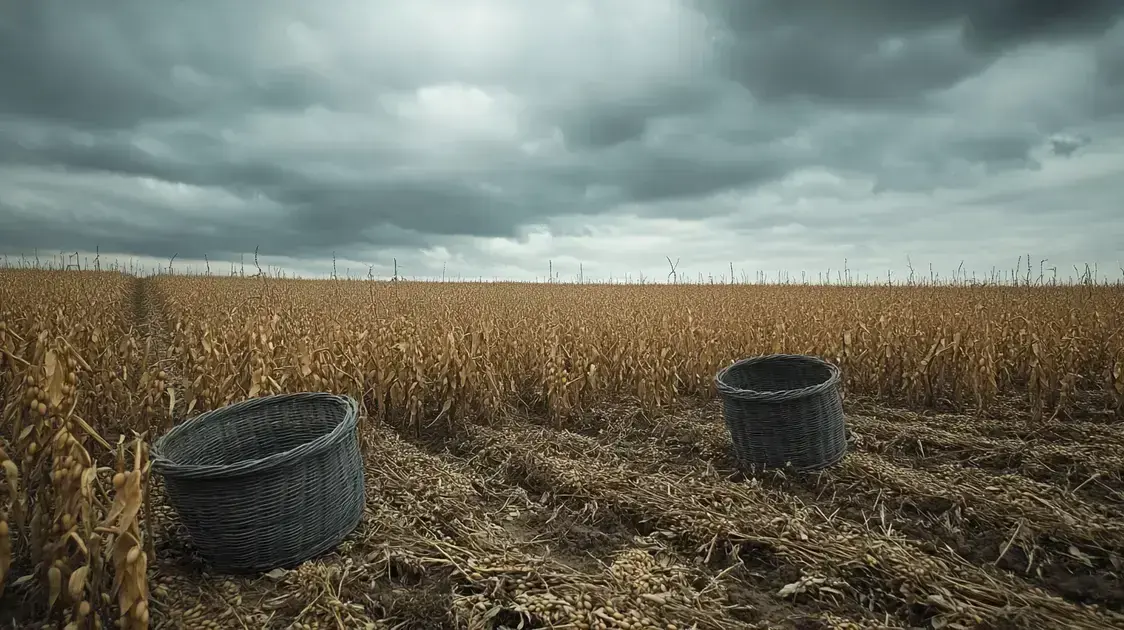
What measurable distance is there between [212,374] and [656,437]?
4312 mm

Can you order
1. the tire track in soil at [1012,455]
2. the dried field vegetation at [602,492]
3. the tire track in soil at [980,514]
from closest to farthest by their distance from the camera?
the dried field vegetation at [602,492] → the tire track in soil at [980,514] → the tire track in soil at [1012,455]

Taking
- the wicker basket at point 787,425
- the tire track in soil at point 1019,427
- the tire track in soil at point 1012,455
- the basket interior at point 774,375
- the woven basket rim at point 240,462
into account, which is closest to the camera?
the woven basket rim at point 240,462

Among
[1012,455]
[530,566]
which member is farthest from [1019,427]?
[530,566]

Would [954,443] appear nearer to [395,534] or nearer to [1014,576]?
[1014,576]

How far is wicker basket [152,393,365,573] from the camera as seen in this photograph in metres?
3.04

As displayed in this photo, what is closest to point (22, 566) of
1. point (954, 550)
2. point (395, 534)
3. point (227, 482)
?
point (227, 482)

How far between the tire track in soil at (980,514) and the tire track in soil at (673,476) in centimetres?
14

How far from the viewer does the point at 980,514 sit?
12.7ft

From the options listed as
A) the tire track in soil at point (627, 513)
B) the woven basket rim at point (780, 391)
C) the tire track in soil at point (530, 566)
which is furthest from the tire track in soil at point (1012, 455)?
the tire track in soil at point (530, 566)

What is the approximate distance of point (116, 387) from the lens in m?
5.58

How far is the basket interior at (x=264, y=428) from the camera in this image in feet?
12.7

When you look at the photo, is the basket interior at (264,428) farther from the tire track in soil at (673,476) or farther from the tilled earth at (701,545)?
the tire track in soil at (673,476)

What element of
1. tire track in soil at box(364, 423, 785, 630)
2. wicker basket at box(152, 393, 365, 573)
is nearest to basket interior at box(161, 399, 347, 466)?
wicker basket at box(152, 393, 365, 573)

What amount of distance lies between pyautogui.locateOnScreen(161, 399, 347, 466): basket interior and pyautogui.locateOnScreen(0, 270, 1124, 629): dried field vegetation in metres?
0.41
